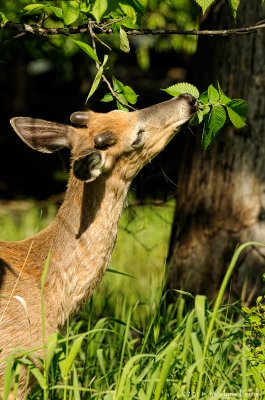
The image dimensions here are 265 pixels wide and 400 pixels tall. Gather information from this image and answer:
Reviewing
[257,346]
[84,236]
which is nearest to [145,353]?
[84,236]

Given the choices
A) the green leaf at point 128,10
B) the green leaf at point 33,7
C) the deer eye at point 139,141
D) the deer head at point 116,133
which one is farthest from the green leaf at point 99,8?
the deer eye at point 139,141

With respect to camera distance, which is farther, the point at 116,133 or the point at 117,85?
the point at 116,133

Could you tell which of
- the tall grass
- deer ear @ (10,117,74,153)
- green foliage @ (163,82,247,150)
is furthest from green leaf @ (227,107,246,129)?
deer ear @ (10,117,74,153)

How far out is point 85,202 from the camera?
476cm

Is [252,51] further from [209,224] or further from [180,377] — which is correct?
[180,377]

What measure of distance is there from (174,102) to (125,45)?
0.77 metres

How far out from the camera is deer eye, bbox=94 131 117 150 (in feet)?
15.2

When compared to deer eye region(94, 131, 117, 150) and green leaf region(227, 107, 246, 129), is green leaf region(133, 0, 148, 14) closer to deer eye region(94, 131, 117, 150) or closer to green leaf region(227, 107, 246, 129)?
green leaf region(227, 107, 246, 129)

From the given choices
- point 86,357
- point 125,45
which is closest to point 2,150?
point 86,357

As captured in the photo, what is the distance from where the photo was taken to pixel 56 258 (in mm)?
4707

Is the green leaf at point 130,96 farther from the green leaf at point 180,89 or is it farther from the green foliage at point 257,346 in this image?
the green foliage at point 257,346

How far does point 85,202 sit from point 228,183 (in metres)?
1.44

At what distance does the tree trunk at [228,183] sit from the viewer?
580cm

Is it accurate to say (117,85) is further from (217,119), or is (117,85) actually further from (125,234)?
(125,234)
